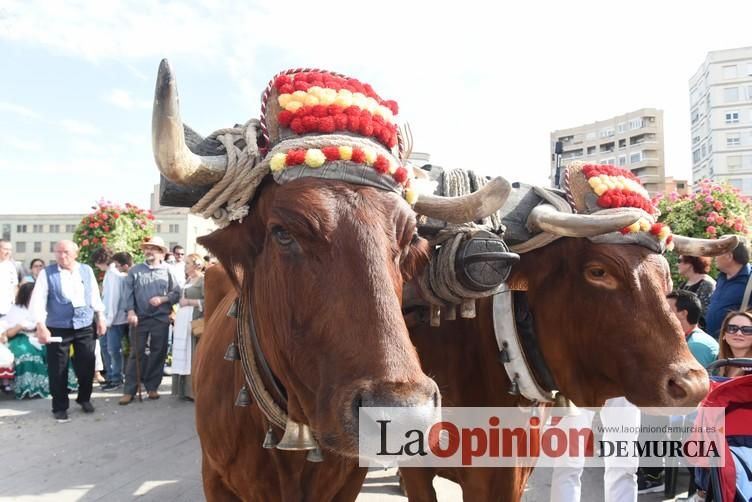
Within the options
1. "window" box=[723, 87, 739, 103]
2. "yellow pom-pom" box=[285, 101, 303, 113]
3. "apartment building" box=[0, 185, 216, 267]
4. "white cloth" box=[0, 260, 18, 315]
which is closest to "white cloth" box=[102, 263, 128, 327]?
"white cloth" box=[0, 260, 18, 315]

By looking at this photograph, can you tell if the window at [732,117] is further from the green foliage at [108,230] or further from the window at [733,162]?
the green foliage at [108,230]

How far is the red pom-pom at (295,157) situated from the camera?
1.78 m

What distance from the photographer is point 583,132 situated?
304 feet

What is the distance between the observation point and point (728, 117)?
62.2 meters

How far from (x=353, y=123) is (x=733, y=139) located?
7419 centimetres

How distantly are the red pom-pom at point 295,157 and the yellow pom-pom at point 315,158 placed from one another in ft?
0.09

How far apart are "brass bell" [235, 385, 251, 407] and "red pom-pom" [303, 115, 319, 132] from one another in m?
1.13

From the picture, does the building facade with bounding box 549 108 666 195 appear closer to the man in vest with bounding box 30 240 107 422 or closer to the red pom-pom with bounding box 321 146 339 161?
the man in vest with bounding box 30 240 107 422

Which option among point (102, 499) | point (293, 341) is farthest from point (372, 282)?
point (102, 499)

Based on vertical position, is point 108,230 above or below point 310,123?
above

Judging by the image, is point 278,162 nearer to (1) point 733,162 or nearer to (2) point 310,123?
(2) point 310,123

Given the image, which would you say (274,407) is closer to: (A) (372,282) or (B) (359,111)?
(A) (372,282)

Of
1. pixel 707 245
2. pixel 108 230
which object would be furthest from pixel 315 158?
pixel 108 230

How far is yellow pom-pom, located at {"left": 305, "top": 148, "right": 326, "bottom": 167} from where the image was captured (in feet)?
5.72
